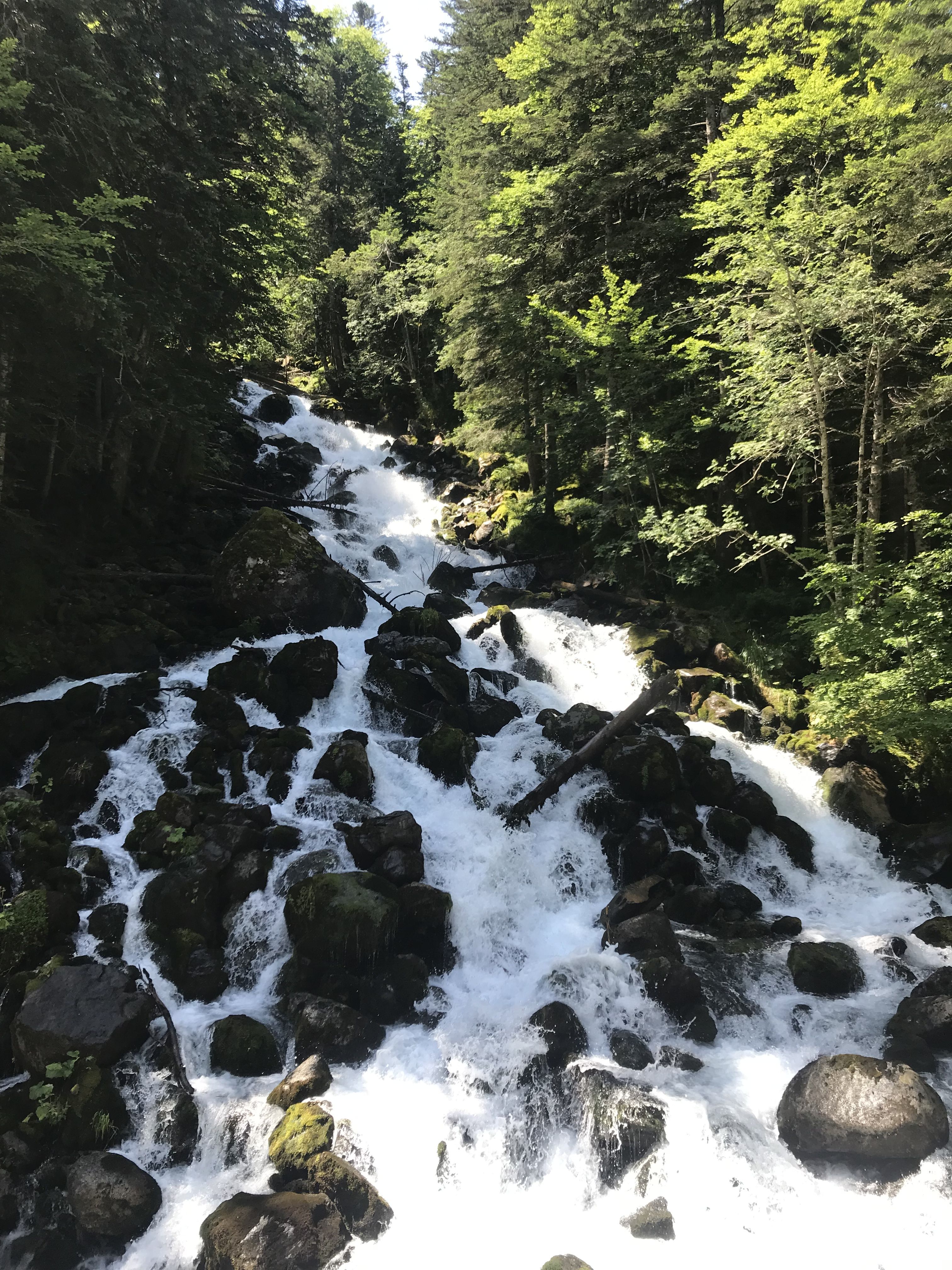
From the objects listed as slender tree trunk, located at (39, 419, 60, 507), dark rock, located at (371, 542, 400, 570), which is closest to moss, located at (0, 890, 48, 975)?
slender tree trunk, located at (39, 419, 60, 507)

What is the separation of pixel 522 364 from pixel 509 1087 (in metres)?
18.8

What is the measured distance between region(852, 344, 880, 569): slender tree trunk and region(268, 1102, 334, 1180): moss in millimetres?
11291

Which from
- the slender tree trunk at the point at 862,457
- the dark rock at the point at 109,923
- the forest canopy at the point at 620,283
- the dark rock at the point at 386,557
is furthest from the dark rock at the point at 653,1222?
the dark rock at the point at 386,557

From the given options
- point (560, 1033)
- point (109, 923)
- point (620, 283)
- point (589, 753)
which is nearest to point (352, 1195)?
point (560, 1033)

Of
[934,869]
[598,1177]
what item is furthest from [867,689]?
[598,1177]

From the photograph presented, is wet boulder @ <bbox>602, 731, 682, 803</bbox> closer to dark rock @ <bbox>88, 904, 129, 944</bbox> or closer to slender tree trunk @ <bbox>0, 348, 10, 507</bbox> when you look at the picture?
dark rock @ <bbox>88, 904, 129, 944</bbox>

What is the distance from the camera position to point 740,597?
51.6 ft

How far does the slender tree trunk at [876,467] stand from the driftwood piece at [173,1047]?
12.3 meters

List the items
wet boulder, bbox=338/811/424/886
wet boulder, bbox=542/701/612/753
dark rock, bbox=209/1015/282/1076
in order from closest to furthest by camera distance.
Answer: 1. dark rock, bbox=209/1015/282/1076
2. wet boulder, bbox=338/811/424/886
3. wet boulder, bbox=542/701/612/753

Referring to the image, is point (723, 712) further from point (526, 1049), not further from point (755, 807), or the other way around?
point (526, 1049)

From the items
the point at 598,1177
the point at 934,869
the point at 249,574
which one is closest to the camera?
the point at 598,1177

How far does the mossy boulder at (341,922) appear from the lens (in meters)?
8.02

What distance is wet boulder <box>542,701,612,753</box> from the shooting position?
39.3 ft

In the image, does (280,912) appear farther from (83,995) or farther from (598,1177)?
(598,1177)
